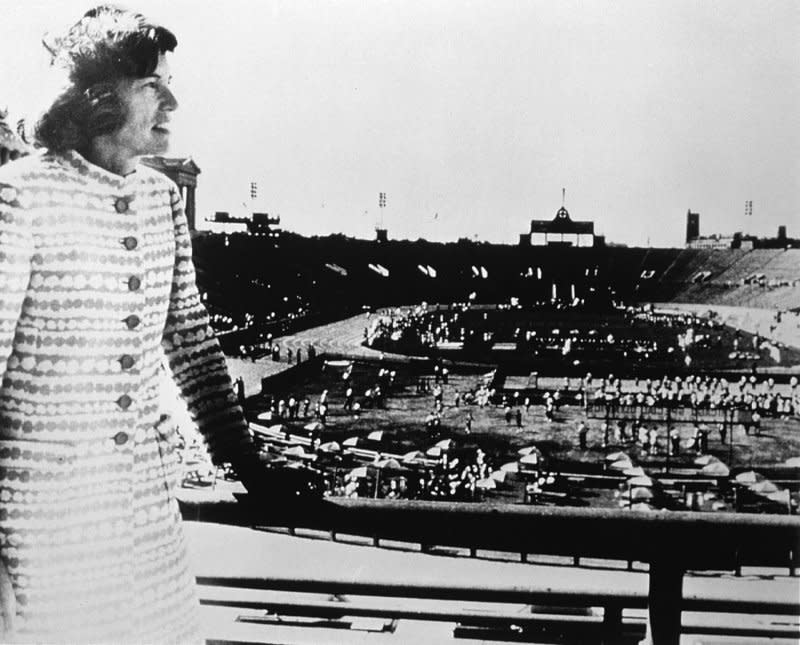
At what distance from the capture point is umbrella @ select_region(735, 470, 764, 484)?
2471mm

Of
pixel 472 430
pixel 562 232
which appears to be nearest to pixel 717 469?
pixel 472 430

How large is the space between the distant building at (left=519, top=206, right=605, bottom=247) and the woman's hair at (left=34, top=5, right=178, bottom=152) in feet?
4.77

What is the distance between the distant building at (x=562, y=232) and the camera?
7.44 ft

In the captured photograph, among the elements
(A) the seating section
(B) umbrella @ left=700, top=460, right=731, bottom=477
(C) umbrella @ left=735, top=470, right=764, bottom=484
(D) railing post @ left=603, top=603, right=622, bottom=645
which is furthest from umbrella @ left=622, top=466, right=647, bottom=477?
(D) railing post @ left=603, top=603, right=622, bottom=645

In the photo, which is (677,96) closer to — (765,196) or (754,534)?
(765,196)

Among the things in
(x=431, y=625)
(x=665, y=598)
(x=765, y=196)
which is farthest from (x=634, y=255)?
(x=665, y=598)

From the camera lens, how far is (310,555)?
6.65 ft

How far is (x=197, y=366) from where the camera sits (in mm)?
1100

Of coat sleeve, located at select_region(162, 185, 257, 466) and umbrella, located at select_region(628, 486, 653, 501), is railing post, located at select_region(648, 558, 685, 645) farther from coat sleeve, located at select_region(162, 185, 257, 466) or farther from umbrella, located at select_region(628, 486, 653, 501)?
umbrella, located at select_region(628, 486, 653, 501)

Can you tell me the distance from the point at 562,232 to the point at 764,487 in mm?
1100

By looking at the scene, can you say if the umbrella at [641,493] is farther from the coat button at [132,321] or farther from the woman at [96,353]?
the coat button at [132,321]

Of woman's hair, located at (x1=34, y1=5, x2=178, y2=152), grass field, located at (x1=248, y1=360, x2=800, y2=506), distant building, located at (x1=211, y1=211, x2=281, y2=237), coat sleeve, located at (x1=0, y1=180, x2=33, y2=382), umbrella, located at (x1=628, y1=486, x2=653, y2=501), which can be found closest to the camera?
coat sleeve, located at (x1=0, y1=180, x2=33, y2=382)

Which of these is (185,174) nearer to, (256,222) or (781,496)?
(256,222)

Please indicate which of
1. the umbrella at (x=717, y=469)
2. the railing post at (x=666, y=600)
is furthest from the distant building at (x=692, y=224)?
the railing post at (x=666, y=600)
